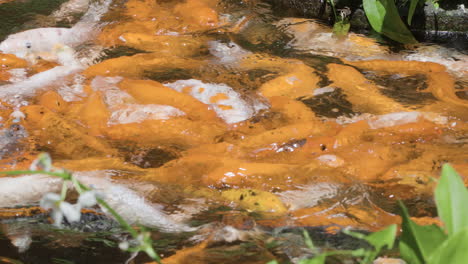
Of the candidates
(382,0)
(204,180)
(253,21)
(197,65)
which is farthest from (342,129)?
(253,21)

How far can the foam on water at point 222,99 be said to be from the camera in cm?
216

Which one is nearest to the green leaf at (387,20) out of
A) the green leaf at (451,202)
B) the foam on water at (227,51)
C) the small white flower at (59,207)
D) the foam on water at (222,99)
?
the foam on water at (227,51)

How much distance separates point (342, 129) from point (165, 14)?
1.49 metres

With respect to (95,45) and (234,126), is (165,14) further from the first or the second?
(234,126)

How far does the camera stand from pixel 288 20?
121 inches

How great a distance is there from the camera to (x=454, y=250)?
0.72 m

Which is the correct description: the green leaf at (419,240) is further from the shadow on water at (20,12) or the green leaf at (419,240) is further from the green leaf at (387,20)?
the shadow on water at (20,12)

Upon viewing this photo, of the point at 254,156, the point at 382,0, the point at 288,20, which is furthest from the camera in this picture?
the point at 288,20

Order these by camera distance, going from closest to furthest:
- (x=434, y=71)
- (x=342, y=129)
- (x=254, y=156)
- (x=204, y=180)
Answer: (x=204, y=180) < (x=254, y=156) < (x=342, y=129) < (x=434, y=71)

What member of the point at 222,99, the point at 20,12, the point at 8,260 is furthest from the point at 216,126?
the point at 20,12

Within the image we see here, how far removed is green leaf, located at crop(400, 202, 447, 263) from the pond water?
1.17ft

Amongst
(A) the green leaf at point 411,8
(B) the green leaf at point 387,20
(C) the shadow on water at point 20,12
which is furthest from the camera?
(C) the shadow on water at point 20,12

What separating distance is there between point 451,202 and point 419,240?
73 mm

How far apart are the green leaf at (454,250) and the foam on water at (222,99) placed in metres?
1.43
